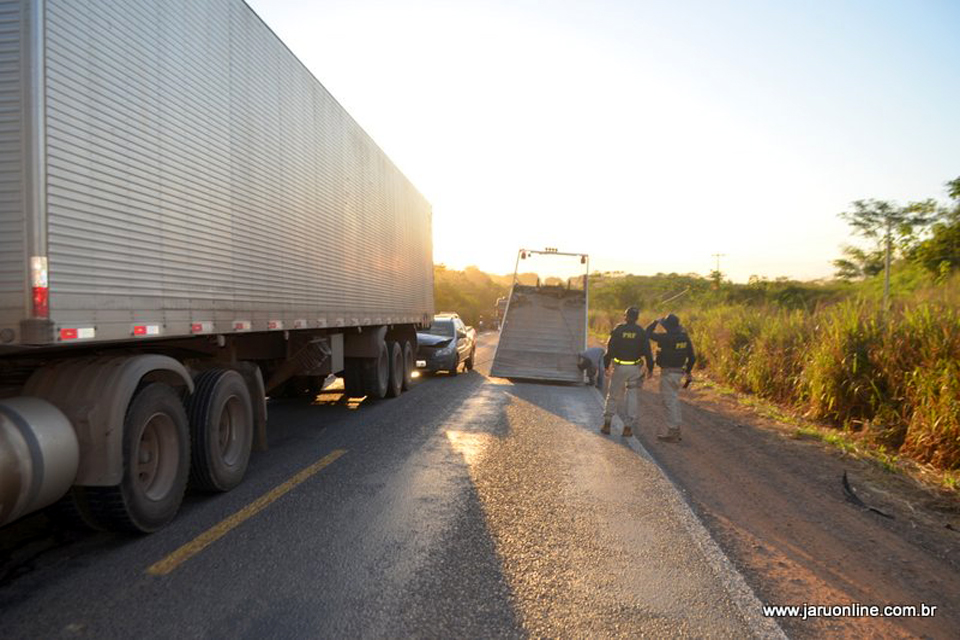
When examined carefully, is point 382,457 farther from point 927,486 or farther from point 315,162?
point 927,486

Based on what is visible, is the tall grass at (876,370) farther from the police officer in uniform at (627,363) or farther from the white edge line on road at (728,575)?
the white edge line on road at (728,575)

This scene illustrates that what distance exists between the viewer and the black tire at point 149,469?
445 centimetres

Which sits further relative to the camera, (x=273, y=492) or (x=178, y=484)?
(x=273, y=492)

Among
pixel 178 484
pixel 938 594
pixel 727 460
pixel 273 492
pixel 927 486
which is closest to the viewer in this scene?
pixel 938 594

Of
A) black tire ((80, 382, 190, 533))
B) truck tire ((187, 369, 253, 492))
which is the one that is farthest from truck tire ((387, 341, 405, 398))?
black tire ((80, 382, 190, 533))

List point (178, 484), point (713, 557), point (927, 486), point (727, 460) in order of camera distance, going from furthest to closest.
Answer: point (727, 460) < point (927, 486) < point (178, 484) < point (713, 557)

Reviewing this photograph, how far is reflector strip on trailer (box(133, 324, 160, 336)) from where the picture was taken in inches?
182

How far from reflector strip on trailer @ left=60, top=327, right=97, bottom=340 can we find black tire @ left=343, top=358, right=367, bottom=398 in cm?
767

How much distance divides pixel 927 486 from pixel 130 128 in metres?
8.15

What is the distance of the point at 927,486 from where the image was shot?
277 inches

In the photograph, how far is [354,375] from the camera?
11828 millimetres

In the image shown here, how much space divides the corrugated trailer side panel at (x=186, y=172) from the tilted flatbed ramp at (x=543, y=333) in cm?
792

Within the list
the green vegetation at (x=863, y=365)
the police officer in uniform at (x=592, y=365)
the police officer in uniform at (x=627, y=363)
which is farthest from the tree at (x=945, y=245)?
the police officer in uniform at (x=627, y=363)

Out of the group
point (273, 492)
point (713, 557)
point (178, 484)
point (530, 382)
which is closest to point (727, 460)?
point (713, 557)
